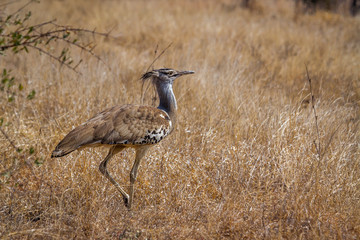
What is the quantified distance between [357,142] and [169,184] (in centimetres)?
185

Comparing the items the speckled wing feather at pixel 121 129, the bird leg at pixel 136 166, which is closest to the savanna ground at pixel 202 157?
the bird leg at pixel 136 166

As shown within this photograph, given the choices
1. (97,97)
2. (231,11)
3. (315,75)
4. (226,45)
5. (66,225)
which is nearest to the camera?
(66,225)

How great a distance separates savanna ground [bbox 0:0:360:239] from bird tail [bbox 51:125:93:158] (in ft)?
0.51

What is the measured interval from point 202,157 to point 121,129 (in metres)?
1.00

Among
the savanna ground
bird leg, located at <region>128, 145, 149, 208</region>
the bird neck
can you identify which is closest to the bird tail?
the savanna ground

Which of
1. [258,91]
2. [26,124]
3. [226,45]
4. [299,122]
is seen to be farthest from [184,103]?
[226,45]

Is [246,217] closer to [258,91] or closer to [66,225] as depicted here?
[66,225]

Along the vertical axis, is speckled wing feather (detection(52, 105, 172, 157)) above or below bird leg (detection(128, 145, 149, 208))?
above

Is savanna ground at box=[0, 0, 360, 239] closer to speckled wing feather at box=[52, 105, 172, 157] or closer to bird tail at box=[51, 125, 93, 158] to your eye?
bird tail at box=[51, 125, 93, 158]

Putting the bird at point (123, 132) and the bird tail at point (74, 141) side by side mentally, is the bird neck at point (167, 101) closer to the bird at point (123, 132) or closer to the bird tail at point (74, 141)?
the bird at point (123, 132)

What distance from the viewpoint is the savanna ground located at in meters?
2.89

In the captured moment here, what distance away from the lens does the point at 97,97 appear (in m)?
4.80

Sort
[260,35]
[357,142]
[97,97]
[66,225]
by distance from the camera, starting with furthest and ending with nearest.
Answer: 1. [260,35]
2. [97,97]
3. [357,142]
4. [66,225]

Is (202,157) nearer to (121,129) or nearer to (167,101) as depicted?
(167,101)
